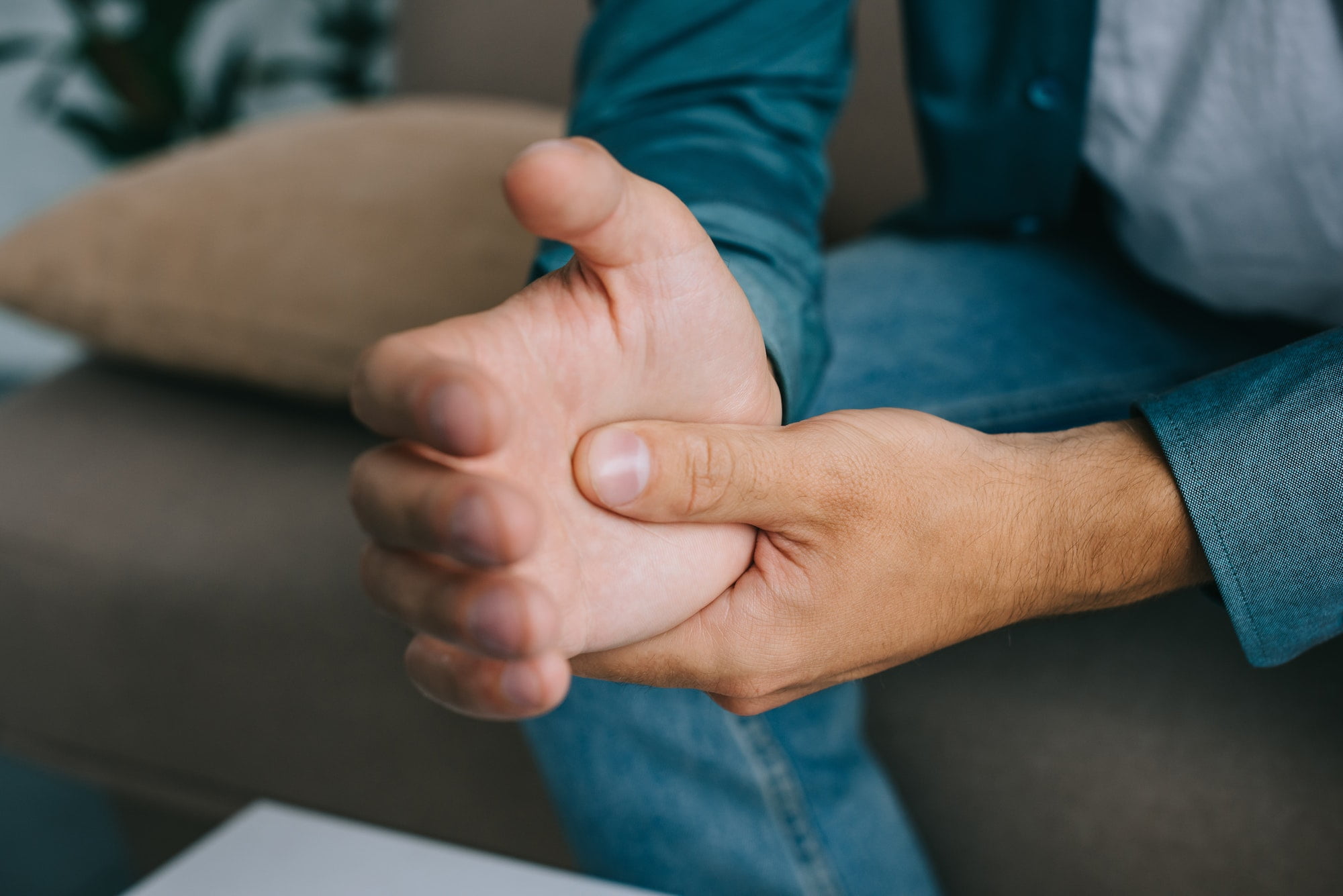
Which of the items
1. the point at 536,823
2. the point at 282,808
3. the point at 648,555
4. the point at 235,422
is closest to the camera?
the point at 648,555

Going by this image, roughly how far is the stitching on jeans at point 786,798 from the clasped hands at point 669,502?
0.11 m

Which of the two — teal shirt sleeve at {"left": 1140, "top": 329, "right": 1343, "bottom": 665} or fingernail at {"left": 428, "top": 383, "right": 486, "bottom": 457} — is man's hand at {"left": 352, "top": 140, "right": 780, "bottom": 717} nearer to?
fingernail at {"left": 428, "top": 383, "right": 486, "bottom": 457}

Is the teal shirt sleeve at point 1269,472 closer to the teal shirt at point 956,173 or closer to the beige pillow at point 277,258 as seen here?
the teal shirt at point 956,173

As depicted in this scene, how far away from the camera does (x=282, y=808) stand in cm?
45

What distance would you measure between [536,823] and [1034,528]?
1.54 feet

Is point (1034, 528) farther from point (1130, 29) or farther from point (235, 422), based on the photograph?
point (235, 422)

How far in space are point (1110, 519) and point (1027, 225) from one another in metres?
0.37

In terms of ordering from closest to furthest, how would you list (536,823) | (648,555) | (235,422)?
(648,555)
(536,823)
(235,422)

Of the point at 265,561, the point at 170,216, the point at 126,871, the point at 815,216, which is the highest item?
the point at 815,216

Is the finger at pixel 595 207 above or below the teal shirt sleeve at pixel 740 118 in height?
above

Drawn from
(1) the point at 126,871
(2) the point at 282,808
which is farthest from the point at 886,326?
(1) the point at 126,871

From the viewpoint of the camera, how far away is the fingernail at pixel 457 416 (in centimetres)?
23

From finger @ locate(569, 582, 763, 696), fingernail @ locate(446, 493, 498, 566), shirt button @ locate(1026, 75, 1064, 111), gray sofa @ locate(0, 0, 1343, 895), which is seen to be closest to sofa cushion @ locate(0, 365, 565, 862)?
gray sofa @ locate(0, 0, 1343, 895)

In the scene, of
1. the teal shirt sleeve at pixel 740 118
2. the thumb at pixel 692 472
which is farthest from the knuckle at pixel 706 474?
the teal shirt sleeve at pixel 740 118
